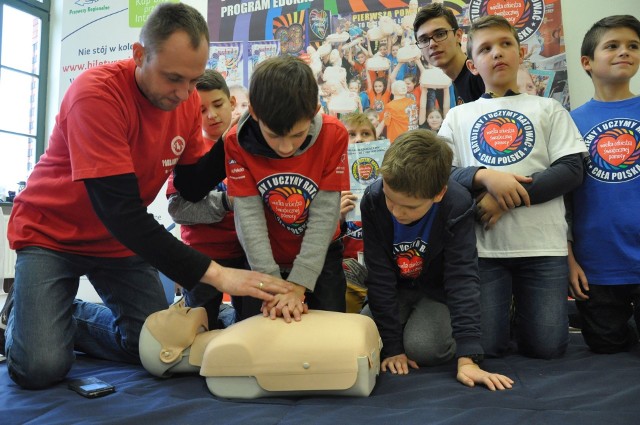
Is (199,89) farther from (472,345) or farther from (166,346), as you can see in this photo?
(472,345)

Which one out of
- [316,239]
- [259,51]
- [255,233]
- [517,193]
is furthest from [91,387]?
[259,51]

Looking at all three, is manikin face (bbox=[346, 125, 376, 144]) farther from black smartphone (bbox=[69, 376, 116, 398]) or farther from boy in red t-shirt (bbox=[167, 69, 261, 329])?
black smartphone (bbox=[69, 376, 116, 398])

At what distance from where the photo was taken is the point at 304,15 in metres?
3.14

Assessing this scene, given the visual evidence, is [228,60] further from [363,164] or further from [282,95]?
[282,95]

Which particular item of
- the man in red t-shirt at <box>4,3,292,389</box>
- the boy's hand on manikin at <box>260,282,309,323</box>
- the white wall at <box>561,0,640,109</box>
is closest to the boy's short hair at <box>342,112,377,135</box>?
the white wall at <box>561,0,640,109</box>

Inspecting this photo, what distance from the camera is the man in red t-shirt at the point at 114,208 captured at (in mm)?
1159

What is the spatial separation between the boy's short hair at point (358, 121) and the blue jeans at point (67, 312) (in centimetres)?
159

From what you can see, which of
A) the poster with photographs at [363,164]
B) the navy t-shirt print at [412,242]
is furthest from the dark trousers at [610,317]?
the poster with photographs at [363,164]

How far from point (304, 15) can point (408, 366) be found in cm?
247

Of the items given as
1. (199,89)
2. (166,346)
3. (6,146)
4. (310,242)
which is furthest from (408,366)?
(6,146)

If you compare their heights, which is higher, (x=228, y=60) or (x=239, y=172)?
(x=228, y=60)

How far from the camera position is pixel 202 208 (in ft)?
5.21

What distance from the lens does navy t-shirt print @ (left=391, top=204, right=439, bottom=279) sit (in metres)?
1.31

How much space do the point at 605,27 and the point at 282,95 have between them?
1091 mm
